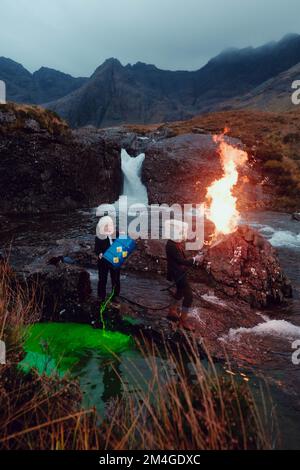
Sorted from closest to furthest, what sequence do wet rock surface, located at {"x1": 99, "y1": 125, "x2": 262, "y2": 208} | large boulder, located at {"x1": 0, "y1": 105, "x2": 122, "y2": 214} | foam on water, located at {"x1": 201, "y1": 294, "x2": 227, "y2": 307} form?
foam on water, located at {"x1": 201, "y1": 294, "x2": 227, "y2": 307}, large boulder, located at {"x1": 0, "y1": 105, "x2": 122, "y2": 214}, wet rock surface, located at {"x1": 99, "y1": 125, "x2": 262, "y2": 208}

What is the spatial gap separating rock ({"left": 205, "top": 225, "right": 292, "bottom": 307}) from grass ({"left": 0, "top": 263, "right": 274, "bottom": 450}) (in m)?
6.08

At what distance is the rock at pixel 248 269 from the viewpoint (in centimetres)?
1076

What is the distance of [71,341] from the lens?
26.8 feet

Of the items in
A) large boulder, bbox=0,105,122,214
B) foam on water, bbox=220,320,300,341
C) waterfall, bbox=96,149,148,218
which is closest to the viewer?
foam on water, bbox=220,320,300,341

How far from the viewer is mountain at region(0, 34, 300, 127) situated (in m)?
139

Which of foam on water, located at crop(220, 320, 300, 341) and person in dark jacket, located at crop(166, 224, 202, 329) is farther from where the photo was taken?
person in dark jacket, located at crop(166, 224, 202, 329)

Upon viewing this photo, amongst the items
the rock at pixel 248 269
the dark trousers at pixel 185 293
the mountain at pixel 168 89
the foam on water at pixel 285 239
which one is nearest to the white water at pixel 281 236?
the foam on water at pixel 285 239

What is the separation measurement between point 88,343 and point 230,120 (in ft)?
186

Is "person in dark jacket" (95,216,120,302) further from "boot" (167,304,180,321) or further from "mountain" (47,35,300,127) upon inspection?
"mountain" (47,35,300,127)

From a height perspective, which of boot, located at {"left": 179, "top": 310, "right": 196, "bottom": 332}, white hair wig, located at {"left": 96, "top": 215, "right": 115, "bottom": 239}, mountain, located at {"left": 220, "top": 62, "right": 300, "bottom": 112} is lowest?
boot, located at {"left": 179, "top": 310, "right": 196, "bottom": 332}

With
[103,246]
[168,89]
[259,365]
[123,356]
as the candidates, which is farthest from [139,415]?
[168,89]

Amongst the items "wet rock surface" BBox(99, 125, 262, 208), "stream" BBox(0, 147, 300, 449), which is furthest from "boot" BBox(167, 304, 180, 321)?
"wet rock surface" BBox(99, 125, 262, 208)

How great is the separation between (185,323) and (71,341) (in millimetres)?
2631
